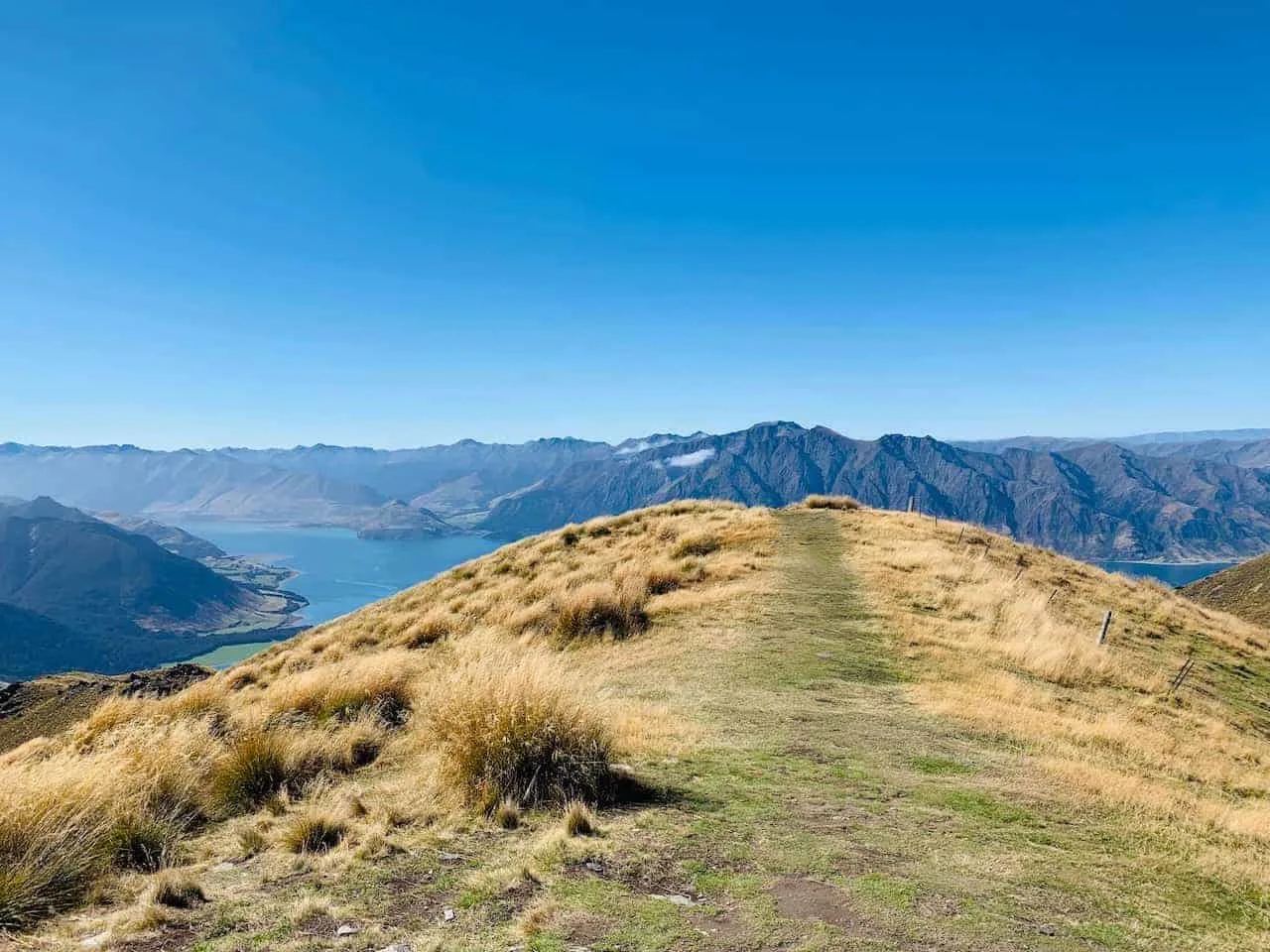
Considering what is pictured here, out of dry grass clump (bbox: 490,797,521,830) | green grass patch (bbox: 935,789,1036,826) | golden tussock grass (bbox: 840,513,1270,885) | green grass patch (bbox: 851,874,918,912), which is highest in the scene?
green grass patch (bbox: 851,874,918,912)

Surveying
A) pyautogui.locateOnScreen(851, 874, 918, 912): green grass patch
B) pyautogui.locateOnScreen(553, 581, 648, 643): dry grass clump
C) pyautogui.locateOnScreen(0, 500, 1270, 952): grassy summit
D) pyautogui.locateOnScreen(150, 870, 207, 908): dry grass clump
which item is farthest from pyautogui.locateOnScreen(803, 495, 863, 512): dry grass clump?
pyautogui.locateOnScreen(150, 870, 207, 908): dry grass clump

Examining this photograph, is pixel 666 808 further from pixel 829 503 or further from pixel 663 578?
pixel 829 503

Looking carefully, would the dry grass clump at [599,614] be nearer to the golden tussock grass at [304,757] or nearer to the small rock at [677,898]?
the golden tussock grass at [304,757]

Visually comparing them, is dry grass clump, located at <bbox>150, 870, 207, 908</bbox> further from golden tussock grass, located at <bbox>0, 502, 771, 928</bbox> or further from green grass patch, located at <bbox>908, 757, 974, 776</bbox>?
green grass patch, located at <bbox>908, 757, 974, 776</bbox>

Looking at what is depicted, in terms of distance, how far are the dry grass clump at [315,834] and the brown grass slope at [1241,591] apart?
6641 cm

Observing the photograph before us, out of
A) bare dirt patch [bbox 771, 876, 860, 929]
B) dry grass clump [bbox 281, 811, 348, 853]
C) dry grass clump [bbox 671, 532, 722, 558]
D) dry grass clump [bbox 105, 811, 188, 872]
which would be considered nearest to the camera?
bare dirt patch [bbox 771, 876, 860, 929]

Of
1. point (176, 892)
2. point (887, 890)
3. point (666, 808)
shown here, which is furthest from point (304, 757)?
point (887, 890)

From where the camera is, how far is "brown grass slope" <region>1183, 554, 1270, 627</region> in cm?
5762

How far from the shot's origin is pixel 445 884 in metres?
5.16

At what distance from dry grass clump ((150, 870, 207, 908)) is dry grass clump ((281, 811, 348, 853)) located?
2.88 ft

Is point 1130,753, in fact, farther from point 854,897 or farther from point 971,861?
point 854,897

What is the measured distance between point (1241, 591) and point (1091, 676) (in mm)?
74240

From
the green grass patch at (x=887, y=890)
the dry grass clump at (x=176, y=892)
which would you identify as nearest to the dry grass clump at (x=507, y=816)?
the dry grass clump at (x=176, y=892)

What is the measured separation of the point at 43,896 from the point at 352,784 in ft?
10.7
